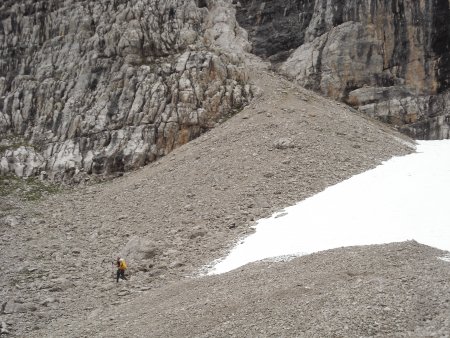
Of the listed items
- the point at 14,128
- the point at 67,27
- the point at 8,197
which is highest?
the point at 67,27

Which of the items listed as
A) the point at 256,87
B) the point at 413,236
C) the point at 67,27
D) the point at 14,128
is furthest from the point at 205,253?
the point at 67,27

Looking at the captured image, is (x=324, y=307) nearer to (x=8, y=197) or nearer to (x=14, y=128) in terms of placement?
(x=8, y=197)

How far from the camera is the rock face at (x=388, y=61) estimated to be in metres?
37.6

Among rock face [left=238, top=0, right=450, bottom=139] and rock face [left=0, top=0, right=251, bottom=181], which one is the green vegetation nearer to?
rock face [left=0, top=0, right=251, bottom=181]

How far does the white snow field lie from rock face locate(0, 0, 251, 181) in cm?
1432

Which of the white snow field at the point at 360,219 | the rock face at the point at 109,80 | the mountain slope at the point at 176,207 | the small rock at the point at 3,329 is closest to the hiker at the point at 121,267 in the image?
the mountain slope at the point at 176,207

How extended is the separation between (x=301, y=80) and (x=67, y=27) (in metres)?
21.3

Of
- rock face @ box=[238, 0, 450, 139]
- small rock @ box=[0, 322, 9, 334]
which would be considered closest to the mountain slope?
small rock @ box=[0, 322, 9, 334]

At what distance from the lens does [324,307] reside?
10633mm

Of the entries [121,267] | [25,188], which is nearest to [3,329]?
[121,267]

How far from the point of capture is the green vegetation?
29.2m

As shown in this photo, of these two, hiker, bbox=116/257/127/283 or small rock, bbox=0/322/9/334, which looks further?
hiker, bbox=116/257/127/283

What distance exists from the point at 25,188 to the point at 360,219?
22.1 metres

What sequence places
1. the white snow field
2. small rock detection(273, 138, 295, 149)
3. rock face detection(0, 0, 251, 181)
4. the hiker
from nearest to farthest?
1. the white snow field
2. the hiker
3. small rock detection(273, 138, 295, 149)
4. rock face detection(0, 0, 251, 181)
